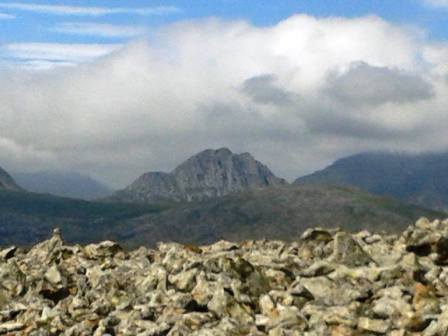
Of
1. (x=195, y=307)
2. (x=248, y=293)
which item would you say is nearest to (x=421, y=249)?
Answer: (x=248, y=293)

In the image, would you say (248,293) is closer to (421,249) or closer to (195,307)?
(195,307)

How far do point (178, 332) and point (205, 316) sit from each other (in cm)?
261

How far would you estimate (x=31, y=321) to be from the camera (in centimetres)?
3450

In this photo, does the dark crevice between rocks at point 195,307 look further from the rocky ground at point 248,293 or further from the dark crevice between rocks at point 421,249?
the dark crevice between rocks at point 421,249

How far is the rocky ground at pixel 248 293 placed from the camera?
100 ft

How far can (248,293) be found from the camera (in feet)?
119

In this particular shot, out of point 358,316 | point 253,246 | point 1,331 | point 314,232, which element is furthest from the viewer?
point 253,246

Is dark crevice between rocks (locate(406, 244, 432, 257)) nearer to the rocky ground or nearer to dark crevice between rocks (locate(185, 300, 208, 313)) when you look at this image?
the rocky ground

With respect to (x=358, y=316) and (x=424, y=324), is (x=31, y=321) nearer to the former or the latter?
(x=358, y=316)

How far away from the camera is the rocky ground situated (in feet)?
100

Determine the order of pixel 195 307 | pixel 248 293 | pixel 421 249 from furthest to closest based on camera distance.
Result: pixel 421 249, pixel 248 293, pixel 195 307

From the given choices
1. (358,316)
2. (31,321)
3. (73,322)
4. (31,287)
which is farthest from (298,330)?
(31,287)

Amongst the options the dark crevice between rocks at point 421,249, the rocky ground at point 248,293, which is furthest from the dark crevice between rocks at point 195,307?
the dark crevice between rocks at point 421,249

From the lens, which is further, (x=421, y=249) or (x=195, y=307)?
(x=421, y=249)
